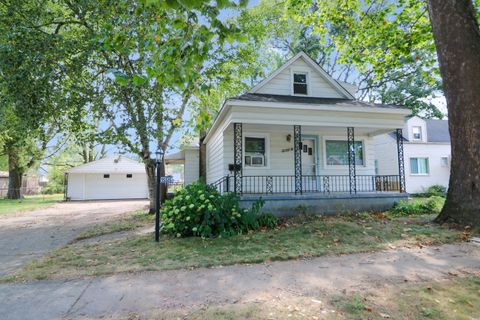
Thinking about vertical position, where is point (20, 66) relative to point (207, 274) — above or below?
above

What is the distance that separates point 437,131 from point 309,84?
1576cm

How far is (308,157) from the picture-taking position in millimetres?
11992

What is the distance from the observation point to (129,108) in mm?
10922

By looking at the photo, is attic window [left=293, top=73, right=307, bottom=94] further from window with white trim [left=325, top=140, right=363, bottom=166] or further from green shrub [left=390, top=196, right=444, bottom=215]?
green shrub [left=390, top=196, right=444, bottom=215]

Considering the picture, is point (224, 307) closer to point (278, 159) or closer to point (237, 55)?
point (278, 159)

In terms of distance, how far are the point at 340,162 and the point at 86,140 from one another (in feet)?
35.6

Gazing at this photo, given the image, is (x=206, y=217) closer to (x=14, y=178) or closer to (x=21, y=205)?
(x=21, y=205)

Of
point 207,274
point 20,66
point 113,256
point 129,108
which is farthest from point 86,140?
point 207,274

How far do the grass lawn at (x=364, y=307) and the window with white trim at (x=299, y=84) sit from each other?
9.52 meters

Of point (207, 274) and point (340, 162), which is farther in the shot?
point (340, 162)

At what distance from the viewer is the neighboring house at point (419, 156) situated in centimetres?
1988

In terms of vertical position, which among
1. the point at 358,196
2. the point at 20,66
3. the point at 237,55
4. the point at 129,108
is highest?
the point at 237,55

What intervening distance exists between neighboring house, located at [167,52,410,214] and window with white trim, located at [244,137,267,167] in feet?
0.13

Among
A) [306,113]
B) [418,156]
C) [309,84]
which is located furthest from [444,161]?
[306,113]
